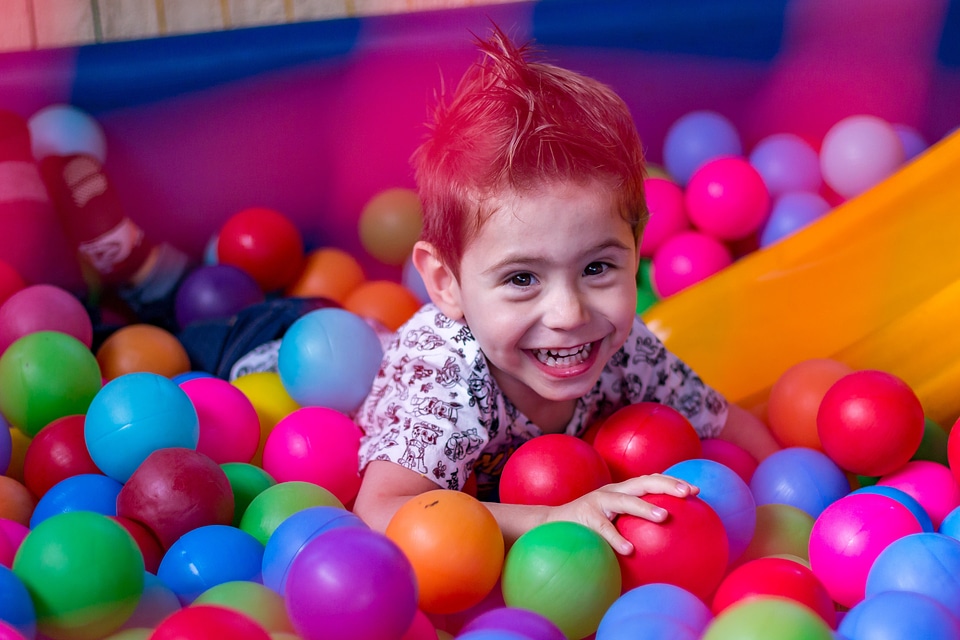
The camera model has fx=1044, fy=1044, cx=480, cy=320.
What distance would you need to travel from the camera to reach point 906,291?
1.52m

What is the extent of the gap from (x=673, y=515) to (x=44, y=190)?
3.94 ft

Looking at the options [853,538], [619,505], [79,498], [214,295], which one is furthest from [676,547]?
[214,295]

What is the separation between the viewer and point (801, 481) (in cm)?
116

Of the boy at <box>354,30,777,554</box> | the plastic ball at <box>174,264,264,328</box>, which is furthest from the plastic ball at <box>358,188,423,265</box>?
the boy at <box>354,30,777,554</box>

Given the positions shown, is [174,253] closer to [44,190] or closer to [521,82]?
[44,190]

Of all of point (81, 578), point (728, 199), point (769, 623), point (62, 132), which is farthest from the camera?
point (728, 199)

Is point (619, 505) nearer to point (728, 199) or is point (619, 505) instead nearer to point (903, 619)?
point (903, 619)

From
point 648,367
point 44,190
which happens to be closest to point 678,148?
point 648,367

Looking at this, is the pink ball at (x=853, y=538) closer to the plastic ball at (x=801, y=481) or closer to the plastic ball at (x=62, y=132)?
the plastic ball at (x=801, y=481)

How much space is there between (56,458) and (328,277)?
2.32ft

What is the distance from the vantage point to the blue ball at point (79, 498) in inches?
44.5

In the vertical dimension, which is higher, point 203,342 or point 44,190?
point 44,190

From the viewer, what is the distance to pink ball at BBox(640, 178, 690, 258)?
187 centimetres

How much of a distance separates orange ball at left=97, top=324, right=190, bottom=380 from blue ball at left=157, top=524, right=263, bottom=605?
0.56 metres
